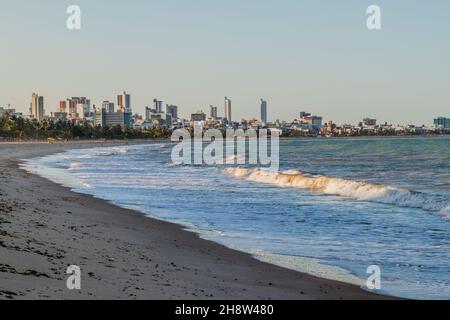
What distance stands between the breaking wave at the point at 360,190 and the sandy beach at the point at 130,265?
10074 mm

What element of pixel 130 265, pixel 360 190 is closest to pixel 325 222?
pixel 130 265

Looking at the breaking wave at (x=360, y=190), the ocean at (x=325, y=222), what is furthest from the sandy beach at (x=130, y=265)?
the breaking wave at (x=360, y=190)

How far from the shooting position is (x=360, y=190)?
25.9 metres

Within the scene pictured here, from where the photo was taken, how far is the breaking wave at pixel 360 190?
69.1ft

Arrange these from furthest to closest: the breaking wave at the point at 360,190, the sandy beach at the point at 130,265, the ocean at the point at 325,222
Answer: the breaking wave at the point at 360,190, the ocean at the point at 325,222, the sandy beach at the point at 130,265

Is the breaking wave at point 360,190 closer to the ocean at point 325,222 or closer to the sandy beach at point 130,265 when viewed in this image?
the ocean at point 325,222

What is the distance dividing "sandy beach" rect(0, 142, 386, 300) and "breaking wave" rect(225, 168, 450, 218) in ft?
33.1

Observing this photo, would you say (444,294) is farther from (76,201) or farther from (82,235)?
(76,201)

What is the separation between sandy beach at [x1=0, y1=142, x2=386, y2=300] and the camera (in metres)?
7.71

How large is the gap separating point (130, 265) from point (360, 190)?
18056 millimetres

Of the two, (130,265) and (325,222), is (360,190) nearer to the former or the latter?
(325,222)
